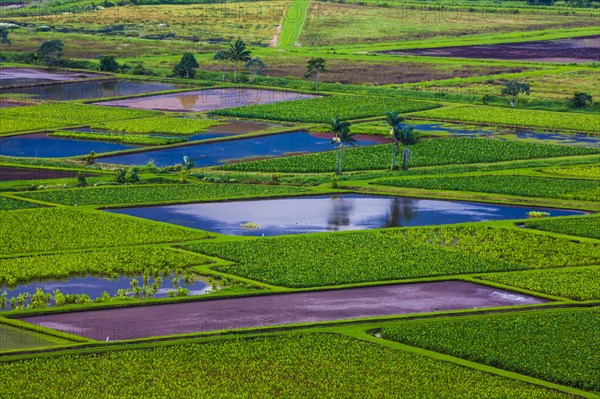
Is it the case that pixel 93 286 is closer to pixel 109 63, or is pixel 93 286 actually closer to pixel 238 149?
pixel 238 149

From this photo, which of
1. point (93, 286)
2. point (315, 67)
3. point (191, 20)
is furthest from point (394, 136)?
point (191, 20)

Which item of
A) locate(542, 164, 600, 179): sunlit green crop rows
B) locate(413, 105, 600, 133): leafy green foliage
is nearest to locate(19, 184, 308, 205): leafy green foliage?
locate(542, 164, 600, 179): sunlit green crop rows

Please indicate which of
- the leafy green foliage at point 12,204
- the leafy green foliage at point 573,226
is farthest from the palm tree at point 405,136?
the leafy green foliage at point 12,204

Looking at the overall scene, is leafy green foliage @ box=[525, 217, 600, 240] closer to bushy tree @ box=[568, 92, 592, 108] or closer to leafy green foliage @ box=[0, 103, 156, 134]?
bushy tree @ box=[568, 92, 592, 108]

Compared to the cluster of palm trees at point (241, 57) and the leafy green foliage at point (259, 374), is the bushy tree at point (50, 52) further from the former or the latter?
the leafy green foliage at point (259, 374)

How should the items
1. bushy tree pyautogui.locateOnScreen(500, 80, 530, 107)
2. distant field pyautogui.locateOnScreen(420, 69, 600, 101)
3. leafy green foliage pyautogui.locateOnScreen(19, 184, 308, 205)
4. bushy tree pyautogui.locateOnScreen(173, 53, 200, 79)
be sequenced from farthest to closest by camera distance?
bushy tree pyautogui.locateOnScreen(173, 53, 200, 79), distant field pyautogui.locateOnScreen(420, 69, 600, 101), bushy tree pyautogui.locateOnScreen(500, 80, 530, 107), leafy green foliage pyautogui.locateOnScreen(19, 184, 308, 205)

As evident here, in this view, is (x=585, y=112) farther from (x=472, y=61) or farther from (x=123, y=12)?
(x=123, y=12)
